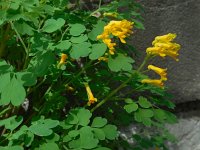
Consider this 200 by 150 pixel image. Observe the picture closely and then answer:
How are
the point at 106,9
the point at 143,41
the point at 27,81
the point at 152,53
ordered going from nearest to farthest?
the point at 27,81 → the point at 152,53 → the point at 106,9 → the point at 143,41

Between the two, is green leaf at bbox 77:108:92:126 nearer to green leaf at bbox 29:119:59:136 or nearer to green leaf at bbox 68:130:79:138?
green leaf at bbox 68:130:79:138

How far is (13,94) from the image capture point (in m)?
1.21

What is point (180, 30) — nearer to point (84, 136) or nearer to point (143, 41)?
point (143, 41)

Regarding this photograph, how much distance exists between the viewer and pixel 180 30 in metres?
2.34

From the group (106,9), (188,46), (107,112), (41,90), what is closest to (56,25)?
(106,9)

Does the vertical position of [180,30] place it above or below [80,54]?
below

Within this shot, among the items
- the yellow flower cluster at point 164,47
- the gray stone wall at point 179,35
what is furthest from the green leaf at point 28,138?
the gray stone wall at point 179,35

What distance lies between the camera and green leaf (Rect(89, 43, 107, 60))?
1.27 meters

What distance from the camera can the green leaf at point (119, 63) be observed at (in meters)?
1.28

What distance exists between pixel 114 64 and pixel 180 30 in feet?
3.74

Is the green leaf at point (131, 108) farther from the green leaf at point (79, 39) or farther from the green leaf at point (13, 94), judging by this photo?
the green leaf at point (13, 94)

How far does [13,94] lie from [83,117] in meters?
0.28

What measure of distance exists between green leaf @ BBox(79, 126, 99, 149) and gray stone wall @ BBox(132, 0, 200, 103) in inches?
41.8

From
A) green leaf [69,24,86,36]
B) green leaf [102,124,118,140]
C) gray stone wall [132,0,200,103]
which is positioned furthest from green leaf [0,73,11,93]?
gray stone wall [132,0,200,103]
